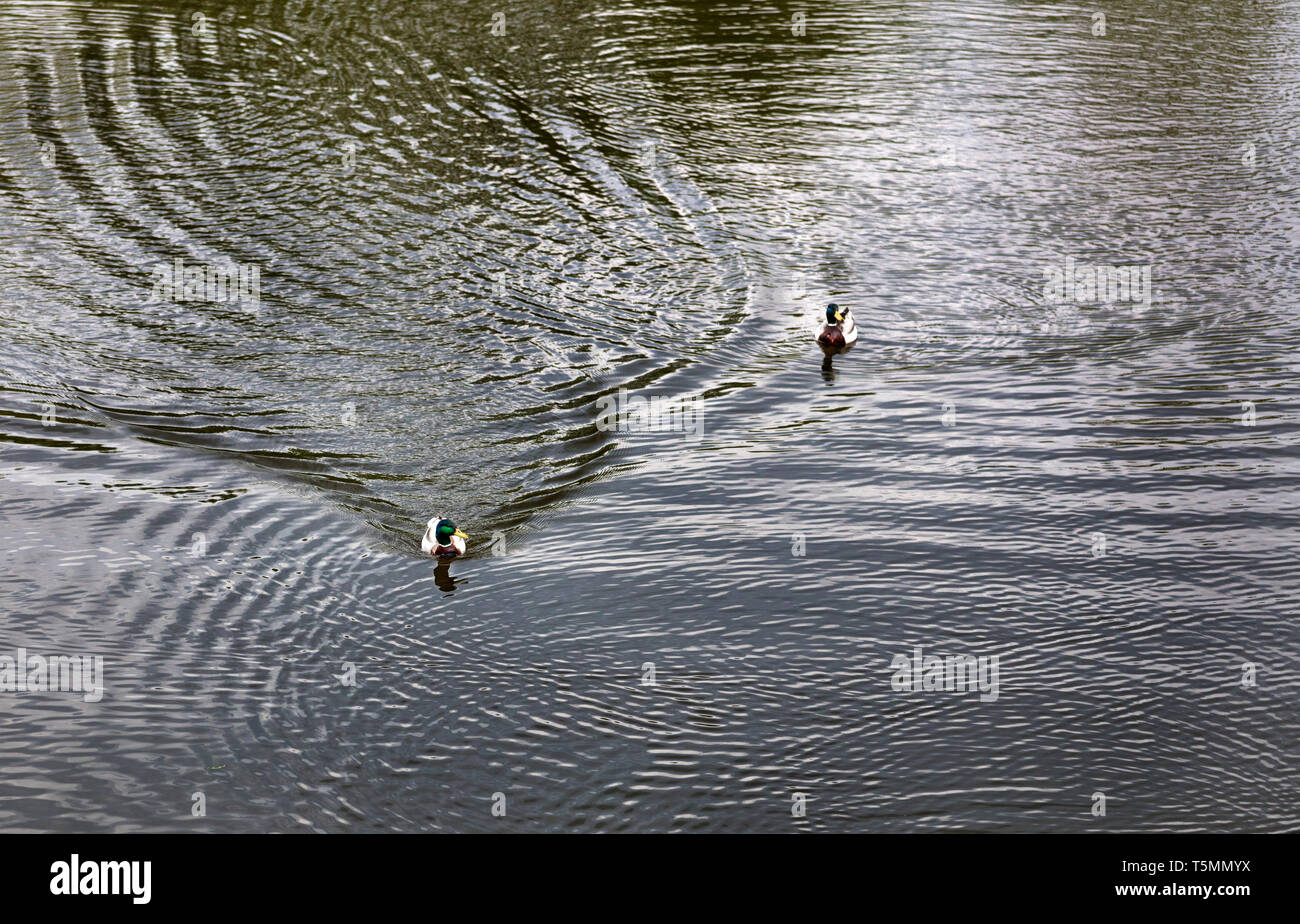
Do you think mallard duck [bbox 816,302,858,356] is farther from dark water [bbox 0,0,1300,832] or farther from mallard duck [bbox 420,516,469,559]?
mallard duck [bbox 420,516,469,559]

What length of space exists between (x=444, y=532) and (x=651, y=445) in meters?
4.19

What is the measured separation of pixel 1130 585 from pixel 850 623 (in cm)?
373

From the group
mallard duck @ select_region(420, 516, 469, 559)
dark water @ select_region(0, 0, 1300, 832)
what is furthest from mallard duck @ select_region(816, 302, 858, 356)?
mallard duck @ select_region(420, 516, 469, 559)

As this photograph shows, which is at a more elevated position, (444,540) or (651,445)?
(651,445)

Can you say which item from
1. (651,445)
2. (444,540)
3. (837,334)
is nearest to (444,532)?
(444,540)

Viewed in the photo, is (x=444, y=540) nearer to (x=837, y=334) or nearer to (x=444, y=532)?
(x=444, y=532)

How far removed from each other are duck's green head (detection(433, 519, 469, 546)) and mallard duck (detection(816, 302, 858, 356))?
25.9ft

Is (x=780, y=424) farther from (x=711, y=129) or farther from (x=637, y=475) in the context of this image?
(x=711, y=129)

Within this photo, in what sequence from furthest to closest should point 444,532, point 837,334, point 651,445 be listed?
point 837,334 → point 651,445 → point 444,532

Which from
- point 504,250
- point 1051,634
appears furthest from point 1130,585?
point 504,250

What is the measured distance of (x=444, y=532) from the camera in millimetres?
18375

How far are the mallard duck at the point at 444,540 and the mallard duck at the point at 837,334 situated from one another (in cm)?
783

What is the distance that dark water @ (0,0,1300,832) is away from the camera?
15648 millimetres

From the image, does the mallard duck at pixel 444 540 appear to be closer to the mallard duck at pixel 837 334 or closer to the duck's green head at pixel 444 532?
the duck's green head at pixel 444 532
